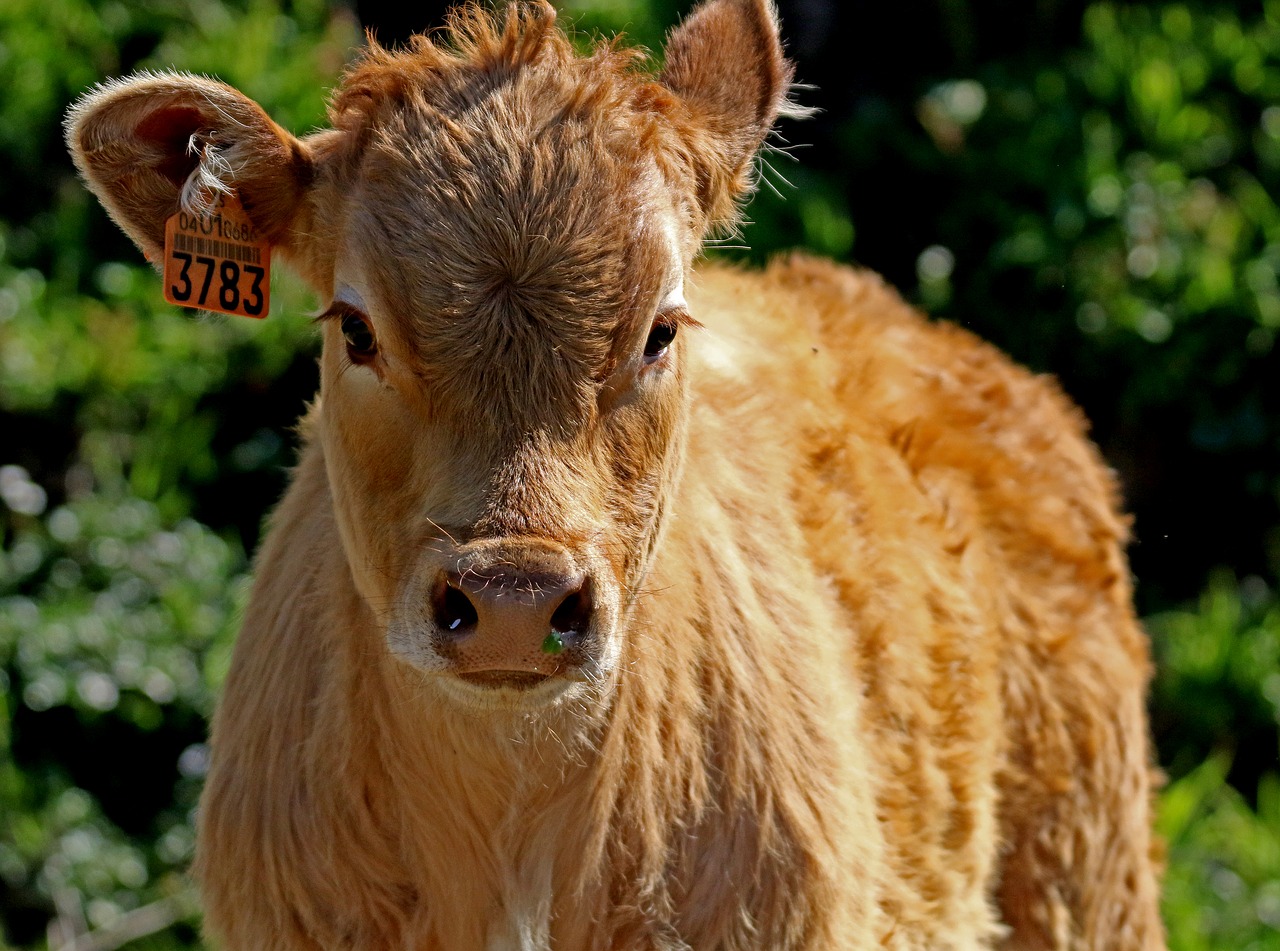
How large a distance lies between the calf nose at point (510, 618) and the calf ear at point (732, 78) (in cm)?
A: 124

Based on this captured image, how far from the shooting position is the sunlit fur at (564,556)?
10.1ft

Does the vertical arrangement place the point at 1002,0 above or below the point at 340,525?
above

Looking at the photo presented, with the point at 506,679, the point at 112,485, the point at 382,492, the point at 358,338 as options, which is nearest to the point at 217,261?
the point at 358,338

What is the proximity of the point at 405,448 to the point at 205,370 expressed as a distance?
4623 mm

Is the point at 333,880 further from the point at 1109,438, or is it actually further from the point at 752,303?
the point at 1109,438

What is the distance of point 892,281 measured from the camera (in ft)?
29.6

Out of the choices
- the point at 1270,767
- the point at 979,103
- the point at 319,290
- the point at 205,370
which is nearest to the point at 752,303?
the point at 319,290

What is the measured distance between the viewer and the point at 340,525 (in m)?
3.45

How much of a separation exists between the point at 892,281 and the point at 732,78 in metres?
5.37

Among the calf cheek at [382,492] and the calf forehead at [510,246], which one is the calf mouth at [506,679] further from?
the calf forehead at [510,246]

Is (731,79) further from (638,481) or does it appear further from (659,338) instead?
(638,481)

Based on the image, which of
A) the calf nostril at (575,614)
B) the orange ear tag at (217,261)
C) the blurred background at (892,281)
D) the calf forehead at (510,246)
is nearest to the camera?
the calf nostril at (575,614)

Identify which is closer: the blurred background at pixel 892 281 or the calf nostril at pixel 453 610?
the calf nostril at pixel 453 610

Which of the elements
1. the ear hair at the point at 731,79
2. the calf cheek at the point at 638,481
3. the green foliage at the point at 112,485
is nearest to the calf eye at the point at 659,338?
the calf cheek at the point at 638,481
